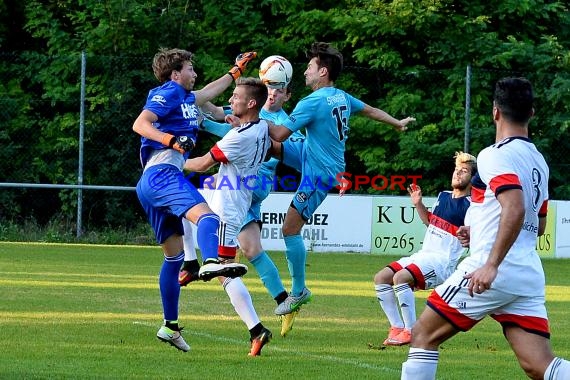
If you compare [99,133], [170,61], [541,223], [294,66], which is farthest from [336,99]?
[99,133]

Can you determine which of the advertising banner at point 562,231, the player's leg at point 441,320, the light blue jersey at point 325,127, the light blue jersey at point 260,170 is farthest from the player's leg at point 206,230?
the advertising banner at point 562,231

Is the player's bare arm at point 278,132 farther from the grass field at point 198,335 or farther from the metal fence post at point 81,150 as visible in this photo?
the metal fence post at point 81,150

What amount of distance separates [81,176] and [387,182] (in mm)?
6050

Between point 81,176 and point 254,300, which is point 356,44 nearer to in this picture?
point 81,176

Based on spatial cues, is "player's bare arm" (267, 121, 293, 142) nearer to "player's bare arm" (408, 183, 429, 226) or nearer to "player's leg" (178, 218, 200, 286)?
"player's leg" (178, 218, 200, 286)

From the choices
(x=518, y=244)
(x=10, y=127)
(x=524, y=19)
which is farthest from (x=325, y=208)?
(x=518, y=244)

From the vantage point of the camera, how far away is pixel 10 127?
22.1 m

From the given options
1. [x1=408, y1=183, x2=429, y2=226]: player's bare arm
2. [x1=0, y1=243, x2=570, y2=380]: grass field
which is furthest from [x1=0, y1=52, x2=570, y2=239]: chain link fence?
[x1=408, y1=183, x2=429, y2=226]: player's bare arm

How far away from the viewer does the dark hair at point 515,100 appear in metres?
5.76

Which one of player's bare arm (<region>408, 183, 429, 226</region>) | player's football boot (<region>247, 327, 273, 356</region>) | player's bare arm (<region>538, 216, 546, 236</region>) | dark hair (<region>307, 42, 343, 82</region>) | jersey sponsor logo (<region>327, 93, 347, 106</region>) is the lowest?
player's football boot (<region>247, 327, 273, 356</region>)

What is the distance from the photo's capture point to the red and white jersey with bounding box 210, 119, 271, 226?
874cm

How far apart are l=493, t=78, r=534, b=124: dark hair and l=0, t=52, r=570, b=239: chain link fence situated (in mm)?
16082

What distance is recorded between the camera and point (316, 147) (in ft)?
34.2

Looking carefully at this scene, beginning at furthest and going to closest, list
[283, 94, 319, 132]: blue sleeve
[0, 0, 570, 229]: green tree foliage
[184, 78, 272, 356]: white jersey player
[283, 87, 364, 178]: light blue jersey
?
[0, 0, 570, 229]: green tree foliage → [283, 87, 364, 178]: light blue jersey → [283, 94, 319, 132]: blue sleeve → [184, 78, 272, 356]: white jersey player
